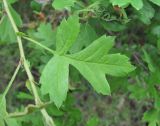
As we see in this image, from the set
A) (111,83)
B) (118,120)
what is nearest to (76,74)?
(111,83)

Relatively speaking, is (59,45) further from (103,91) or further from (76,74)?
(76,74)

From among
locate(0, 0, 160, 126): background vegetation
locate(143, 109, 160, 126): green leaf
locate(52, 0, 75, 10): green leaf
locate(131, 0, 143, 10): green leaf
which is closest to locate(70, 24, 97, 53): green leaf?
locate(0, 0, 160, 126): background vegetation

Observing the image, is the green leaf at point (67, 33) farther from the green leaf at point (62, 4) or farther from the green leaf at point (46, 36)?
the green leaf at point (46, 36)

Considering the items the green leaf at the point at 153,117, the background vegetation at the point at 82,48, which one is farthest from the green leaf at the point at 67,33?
the green leaf at the point at 153,117

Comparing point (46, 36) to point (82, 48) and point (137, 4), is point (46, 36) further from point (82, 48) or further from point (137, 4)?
point (137, 4)

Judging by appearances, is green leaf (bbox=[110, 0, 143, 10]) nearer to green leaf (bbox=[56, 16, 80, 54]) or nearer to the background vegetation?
the background vegetation

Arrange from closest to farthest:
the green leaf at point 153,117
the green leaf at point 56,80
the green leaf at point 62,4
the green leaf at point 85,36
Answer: the green leaf at point 56,80
the green leaf at point 62,4
the green leaf at point 85,36
the green leaf at point 153,117

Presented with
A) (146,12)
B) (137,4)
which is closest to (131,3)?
(137,4)
